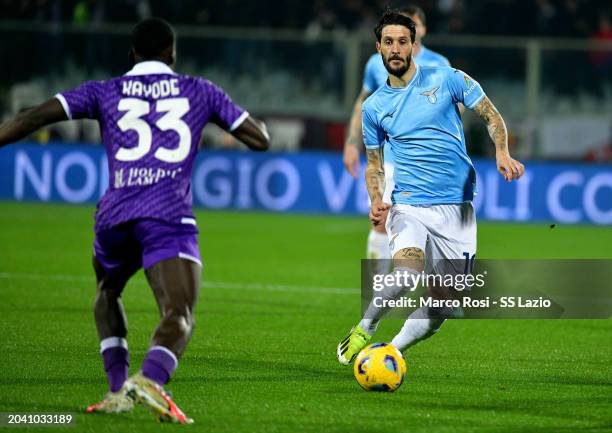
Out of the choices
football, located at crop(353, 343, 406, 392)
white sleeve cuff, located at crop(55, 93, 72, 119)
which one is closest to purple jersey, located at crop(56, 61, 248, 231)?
white sleeve cuff, located at crop(55, 93, 72, 119)

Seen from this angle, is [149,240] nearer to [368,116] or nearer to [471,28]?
[368,116]

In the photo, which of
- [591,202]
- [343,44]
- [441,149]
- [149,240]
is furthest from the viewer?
[343,44]

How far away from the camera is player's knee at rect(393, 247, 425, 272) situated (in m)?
7.52

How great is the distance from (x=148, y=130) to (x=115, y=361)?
1166mm

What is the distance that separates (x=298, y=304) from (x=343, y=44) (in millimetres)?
10005

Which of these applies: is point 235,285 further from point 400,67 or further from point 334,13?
point 334,13

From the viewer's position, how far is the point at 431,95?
25.7ft

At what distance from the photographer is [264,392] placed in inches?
280

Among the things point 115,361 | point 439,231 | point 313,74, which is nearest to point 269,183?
point 313,74

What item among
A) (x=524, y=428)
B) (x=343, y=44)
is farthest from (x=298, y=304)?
(x=343, y=44)

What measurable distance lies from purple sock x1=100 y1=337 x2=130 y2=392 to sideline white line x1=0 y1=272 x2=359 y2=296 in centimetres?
577

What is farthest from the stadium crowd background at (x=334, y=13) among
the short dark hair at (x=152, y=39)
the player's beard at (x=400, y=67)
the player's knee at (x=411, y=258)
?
the short dark hair at (x=152, y=39)

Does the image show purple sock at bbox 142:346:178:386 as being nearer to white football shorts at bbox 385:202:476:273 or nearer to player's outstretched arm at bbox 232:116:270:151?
player's outstretched arm at bbox 232:116:270:151

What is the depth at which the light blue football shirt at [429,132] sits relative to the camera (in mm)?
7816
